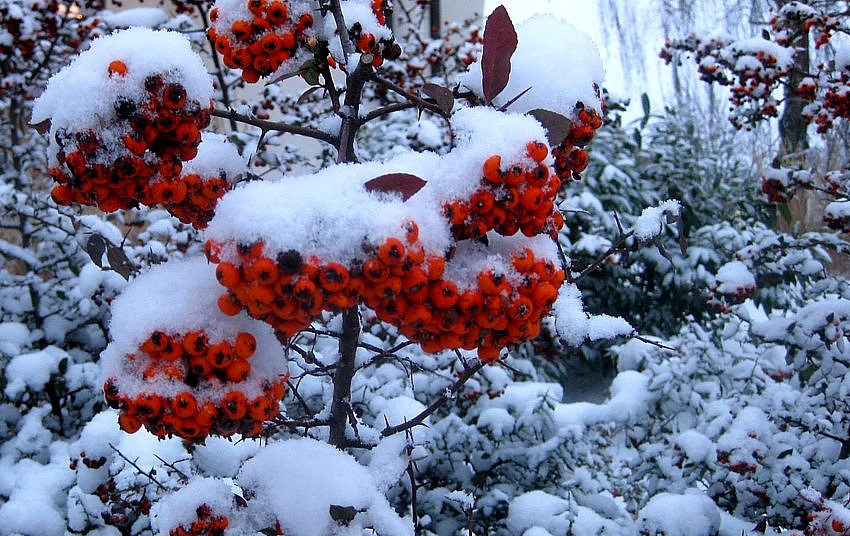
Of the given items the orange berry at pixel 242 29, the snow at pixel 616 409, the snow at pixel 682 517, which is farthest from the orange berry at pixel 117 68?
the snow at pixel 616 409

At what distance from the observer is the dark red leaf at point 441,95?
3.18 feet

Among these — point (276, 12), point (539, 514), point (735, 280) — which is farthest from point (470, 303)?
point (735, 280)

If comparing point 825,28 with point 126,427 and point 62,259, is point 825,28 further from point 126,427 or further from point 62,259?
point 62,259

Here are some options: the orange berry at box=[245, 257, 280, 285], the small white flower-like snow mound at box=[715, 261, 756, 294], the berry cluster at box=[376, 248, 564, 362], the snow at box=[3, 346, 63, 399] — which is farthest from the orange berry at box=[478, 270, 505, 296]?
the snow at box=[3, 346, 63, 399]

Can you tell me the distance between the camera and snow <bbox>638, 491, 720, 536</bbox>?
2100mm

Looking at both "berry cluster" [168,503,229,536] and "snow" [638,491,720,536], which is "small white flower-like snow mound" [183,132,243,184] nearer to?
"berry cluster" [168,503,229,536]

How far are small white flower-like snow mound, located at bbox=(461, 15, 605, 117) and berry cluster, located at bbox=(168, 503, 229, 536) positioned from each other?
80cm

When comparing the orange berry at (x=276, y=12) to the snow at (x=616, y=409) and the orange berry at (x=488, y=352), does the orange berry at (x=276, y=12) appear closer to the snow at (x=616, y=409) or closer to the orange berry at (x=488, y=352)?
the orange berry at (x=488, y=352)

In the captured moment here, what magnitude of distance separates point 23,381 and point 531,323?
2.53 meters

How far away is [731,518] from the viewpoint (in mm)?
2277

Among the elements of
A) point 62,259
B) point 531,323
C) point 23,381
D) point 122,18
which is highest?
point 122,18

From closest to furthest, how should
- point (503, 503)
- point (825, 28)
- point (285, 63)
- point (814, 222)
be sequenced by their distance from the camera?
point (285, 63) < point (503, 503) < point (825, 28) < point (814, 222)

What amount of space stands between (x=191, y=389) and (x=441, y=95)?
→ 54 centimetres

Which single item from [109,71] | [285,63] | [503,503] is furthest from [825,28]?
[109,71]
